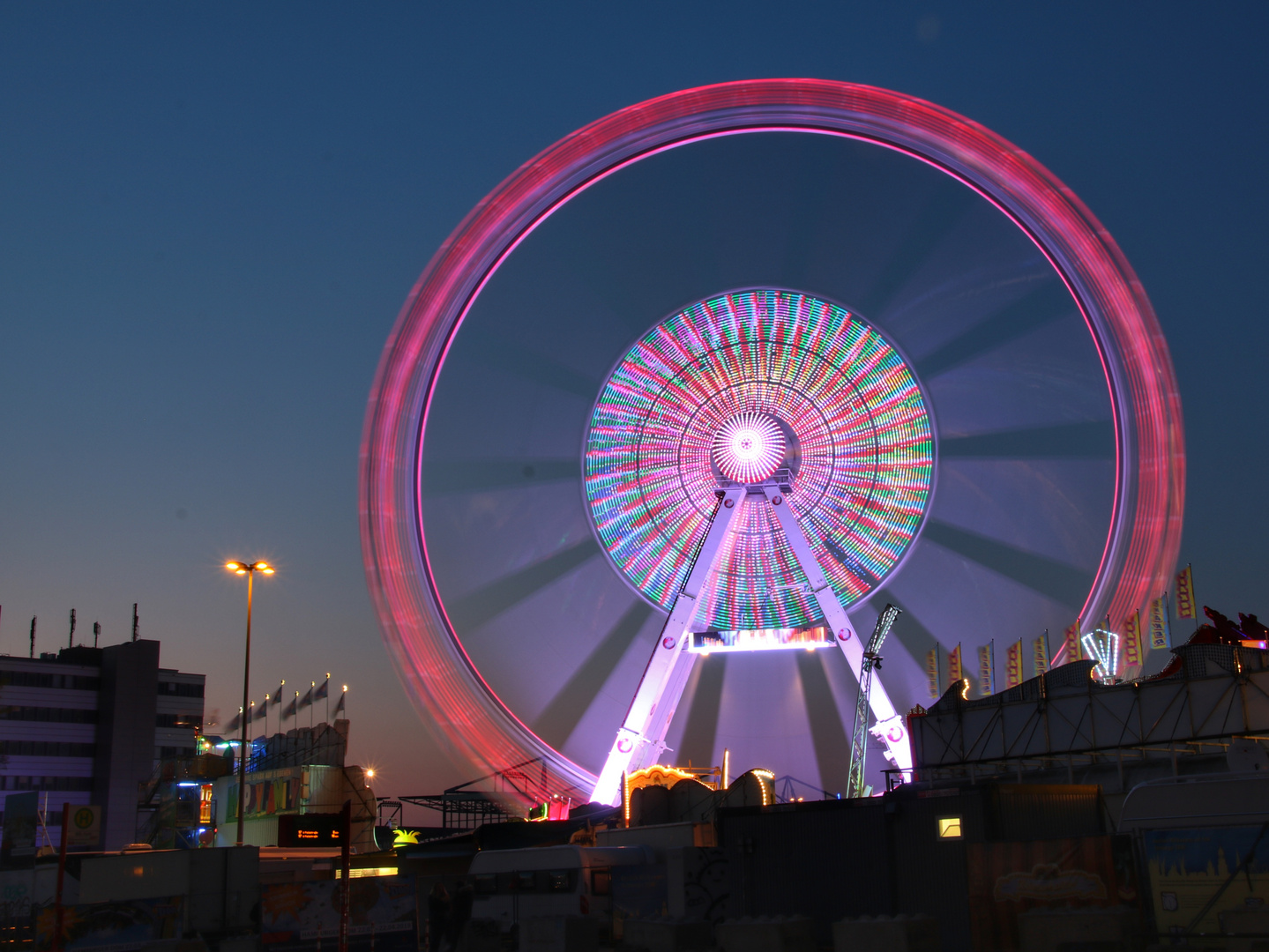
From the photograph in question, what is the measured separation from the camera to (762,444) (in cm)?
2895

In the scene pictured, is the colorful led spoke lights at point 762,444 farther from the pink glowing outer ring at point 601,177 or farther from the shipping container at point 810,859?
the shipping container at point 810,859

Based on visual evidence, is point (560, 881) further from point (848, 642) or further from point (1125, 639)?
point (1125, 639)

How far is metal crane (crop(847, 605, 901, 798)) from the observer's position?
90.8 ft

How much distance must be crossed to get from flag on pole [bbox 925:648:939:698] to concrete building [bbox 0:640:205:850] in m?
49.6

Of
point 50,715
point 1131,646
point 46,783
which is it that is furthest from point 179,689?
point 1131,646

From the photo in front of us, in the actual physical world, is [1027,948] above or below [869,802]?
below

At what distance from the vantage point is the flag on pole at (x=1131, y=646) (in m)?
27.1

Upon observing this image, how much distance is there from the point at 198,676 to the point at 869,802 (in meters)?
64.5

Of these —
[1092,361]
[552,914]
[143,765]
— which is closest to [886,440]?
[1092,361]

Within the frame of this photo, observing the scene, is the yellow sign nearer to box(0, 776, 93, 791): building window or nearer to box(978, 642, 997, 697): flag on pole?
box(978, 642, 997, 697): flag on pole

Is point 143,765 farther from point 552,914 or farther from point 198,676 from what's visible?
point 552,914

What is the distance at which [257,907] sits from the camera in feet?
62.1

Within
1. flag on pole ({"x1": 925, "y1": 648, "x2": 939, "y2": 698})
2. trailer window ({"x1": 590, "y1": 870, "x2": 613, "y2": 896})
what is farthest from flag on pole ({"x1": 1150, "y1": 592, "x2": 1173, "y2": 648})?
trailer window ({"x1": 590, "y1": 870, "x2": 613, "y2": 896})

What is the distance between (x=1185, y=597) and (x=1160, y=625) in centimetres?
90
